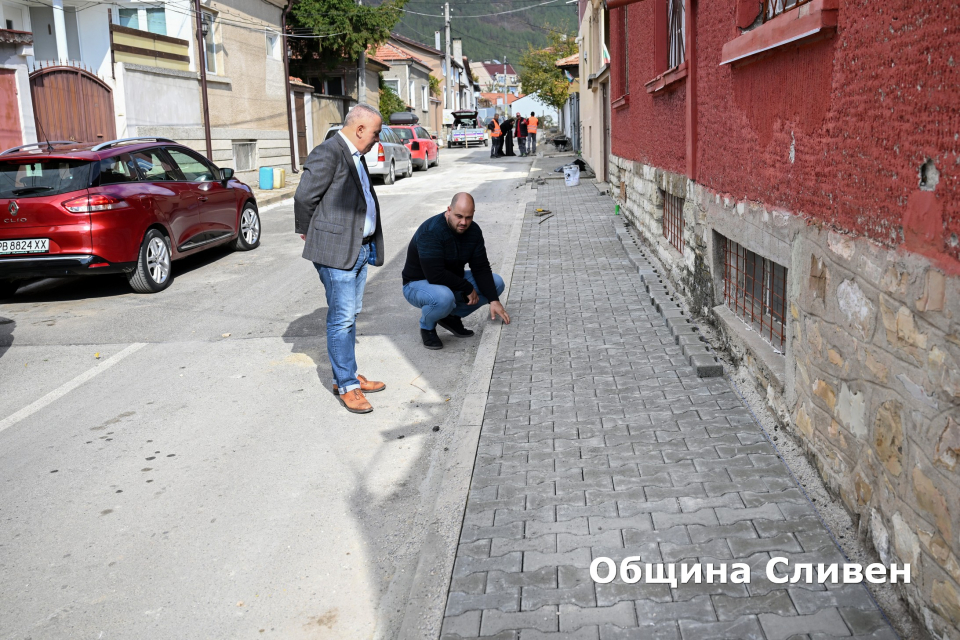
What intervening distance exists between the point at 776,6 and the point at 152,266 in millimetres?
7294

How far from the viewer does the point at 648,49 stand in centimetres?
968

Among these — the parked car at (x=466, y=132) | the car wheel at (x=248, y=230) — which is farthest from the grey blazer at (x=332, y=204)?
the parked car at (x=466, y=132)

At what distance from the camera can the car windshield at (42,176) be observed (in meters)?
8.95

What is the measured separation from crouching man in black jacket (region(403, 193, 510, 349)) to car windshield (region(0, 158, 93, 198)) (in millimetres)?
4331

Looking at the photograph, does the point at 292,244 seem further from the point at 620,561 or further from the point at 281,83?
the point at 281,83

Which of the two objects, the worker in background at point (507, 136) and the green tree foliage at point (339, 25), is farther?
the worker in background at point (507, 136)

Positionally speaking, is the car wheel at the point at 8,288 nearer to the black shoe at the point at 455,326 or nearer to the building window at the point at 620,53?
the black shoe at the point at 455,326

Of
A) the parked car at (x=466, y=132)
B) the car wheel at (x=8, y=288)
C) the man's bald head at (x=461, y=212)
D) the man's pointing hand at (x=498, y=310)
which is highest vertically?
the parked car at (x=466, y=132)

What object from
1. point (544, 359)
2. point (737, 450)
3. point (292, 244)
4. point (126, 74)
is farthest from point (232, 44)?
point (737, 450)

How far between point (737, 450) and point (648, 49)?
21.7 ft

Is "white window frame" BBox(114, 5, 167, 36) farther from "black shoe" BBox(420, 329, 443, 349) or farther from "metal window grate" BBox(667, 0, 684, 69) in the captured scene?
"black shoe" BBox(420, 329, 443, 349)

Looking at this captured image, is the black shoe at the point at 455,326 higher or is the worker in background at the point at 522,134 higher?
the worker in background at the point at 522,134

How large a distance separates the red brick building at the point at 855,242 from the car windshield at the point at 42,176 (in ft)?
21.7

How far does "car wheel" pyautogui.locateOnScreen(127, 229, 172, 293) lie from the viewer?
9328mm
